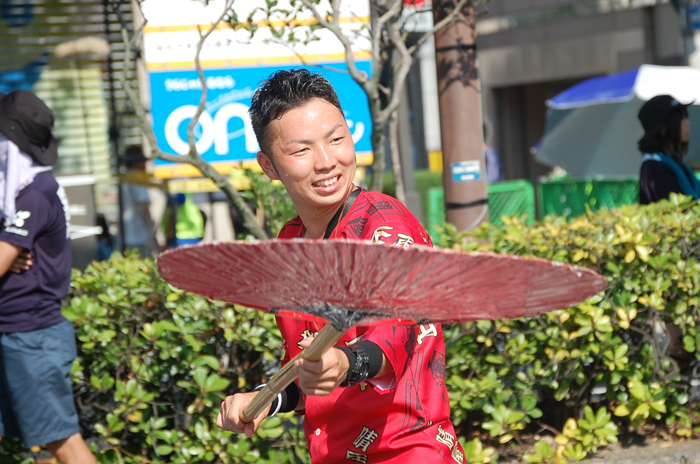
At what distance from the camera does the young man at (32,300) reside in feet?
11.1

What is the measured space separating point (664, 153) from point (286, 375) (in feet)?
13.9

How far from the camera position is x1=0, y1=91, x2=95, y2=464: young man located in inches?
133

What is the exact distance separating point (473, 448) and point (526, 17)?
17732 mm

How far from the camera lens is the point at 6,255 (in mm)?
3307

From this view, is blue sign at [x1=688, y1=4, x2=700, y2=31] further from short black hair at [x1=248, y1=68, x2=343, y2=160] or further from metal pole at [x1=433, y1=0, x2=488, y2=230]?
short black hair at [x1=248, y1=68, x2=343, y2=160]

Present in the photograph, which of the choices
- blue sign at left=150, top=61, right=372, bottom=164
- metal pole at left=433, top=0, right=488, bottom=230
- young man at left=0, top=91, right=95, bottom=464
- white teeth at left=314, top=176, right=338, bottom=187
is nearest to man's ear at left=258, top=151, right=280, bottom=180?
white teeth at left=314, top=176, right=338, bottom=187

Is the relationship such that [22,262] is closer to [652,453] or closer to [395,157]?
[395,157]

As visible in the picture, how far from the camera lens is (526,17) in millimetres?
19562

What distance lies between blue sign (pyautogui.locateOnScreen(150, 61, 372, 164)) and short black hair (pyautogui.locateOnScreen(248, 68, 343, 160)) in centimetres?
546

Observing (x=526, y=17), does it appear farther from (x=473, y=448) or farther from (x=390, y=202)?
(x=390, y=202)

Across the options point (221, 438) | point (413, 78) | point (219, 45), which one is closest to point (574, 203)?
point (219, 45)

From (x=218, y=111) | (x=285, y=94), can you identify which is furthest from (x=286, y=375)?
(x=218, y=111)

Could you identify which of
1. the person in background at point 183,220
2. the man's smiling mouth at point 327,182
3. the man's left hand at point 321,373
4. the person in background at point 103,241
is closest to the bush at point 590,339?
the man's smiling mouth at point 327,182

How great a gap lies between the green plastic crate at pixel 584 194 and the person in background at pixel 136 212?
17.0 ft
